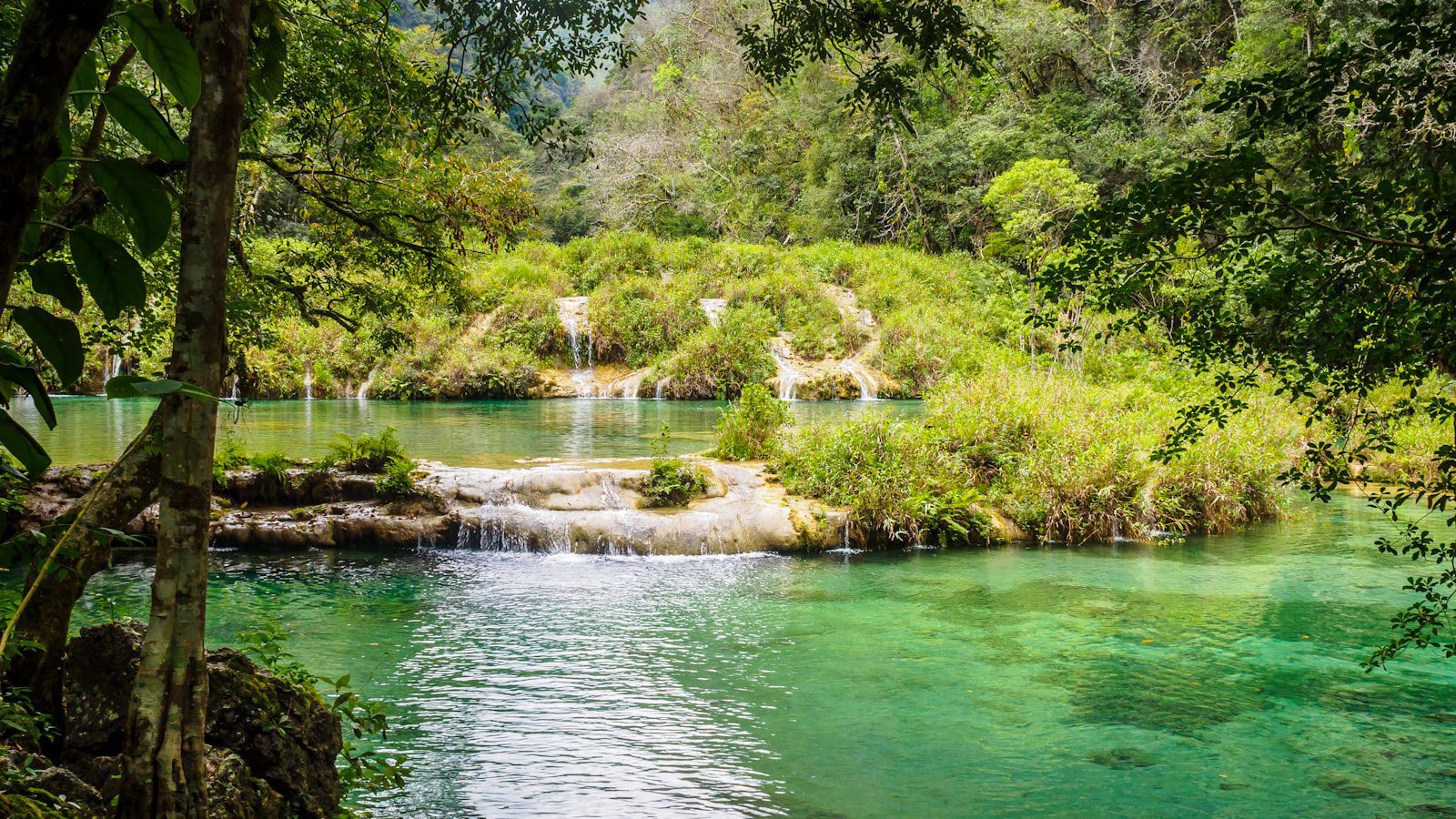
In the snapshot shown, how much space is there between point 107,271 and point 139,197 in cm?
9

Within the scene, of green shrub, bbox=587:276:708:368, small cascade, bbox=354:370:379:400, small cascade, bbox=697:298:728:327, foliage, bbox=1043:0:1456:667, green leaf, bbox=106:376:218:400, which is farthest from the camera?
small cascade, bbox=697:298:728:327

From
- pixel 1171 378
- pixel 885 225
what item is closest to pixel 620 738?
pixel 1171 378

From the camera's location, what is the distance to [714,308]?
92.7 ft

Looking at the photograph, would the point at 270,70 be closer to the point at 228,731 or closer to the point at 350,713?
the point at 228,731

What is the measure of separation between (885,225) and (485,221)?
2932cm

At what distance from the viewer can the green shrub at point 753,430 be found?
13.6 m

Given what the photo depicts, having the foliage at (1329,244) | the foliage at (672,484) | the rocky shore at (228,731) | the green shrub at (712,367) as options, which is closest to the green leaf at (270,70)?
the rocky shore at (228,731)

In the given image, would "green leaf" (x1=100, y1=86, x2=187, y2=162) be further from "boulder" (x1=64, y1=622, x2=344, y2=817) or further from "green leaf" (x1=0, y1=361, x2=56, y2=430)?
"boulder" (x1=64, y1=622, x2=344, y2=817)

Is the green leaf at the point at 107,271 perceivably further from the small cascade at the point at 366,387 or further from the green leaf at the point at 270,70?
the small cascade at the point at 366,387

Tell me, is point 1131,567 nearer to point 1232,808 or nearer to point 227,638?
point 1232,808

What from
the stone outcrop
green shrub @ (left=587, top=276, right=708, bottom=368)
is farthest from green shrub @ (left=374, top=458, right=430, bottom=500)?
green shrub @ (left=587, top=276, right=708, bottom=368)

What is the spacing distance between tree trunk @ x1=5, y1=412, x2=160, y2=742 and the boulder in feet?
0.56

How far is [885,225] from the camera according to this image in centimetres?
3584

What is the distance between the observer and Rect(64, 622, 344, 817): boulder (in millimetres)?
3672
